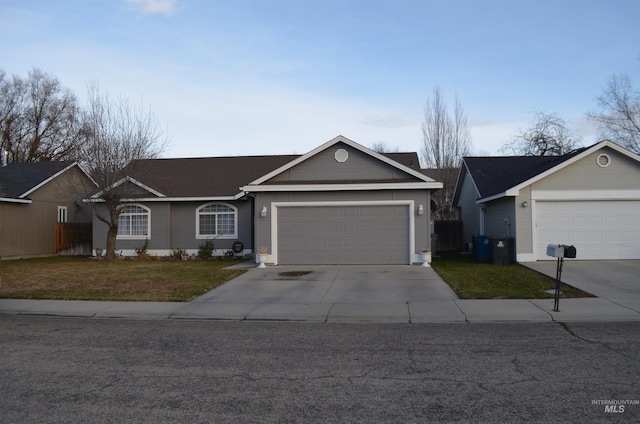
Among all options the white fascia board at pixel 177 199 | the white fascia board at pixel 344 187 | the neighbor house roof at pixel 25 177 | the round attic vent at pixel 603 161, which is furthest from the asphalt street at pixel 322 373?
the neighbor house roof at pixel 25 177

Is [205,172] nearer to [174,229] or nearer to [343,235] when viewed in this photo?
[174,229]

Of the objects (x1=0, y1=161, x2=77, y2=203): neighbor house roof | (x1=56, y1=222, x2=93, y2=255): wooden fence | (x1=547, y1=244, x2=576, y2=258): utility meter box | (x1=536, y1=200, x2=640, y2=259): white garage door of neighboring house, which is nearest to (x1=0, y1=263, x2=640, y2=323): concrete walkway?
(x1=547, y1=244, x2=576, y2=258): utility meter box

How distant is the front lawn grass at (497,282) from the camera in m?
12.8

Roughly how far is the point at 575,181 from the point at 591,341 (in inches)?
478

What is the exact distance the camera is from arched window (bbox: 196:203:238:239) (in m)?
24.3

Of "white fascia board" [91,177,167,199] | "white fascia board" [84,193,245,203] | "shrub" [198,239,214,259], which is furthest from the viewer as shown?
"white fascia board" [84,193,245,203]

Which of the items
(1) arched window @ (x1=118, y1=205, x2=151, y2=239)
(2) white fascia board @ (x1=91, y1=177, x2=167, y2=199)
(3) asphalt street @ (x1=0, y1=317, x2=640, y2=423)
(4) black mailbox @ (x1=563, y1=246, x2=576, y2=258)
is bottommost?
(3) asphalt street @ (x1=0, y1=317, x2=640, y2=423)

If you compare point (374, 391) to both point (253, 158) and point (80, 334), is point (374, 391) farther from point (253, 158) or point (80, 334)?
point (253, 158)

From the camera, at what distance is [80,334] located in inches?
369

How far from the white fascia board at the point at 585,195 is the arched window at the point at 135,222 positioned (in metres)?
16.5

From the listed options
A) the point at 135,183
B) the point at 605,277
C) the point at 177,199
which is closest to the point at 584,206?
the point at 605,277

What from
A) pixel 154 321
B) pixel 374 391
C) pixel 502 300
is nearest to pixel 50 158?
pixel 154 321

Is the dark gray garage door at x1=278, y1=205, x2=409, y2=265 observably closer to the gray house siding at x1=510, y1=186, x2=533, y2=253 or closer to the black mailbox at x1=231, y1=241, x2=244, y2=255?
the gray house siding at x1=510, y1=186, x2=533, y2=253

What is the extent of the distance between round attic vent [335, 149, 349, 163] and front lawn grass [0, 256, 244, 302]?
18.0 ft
